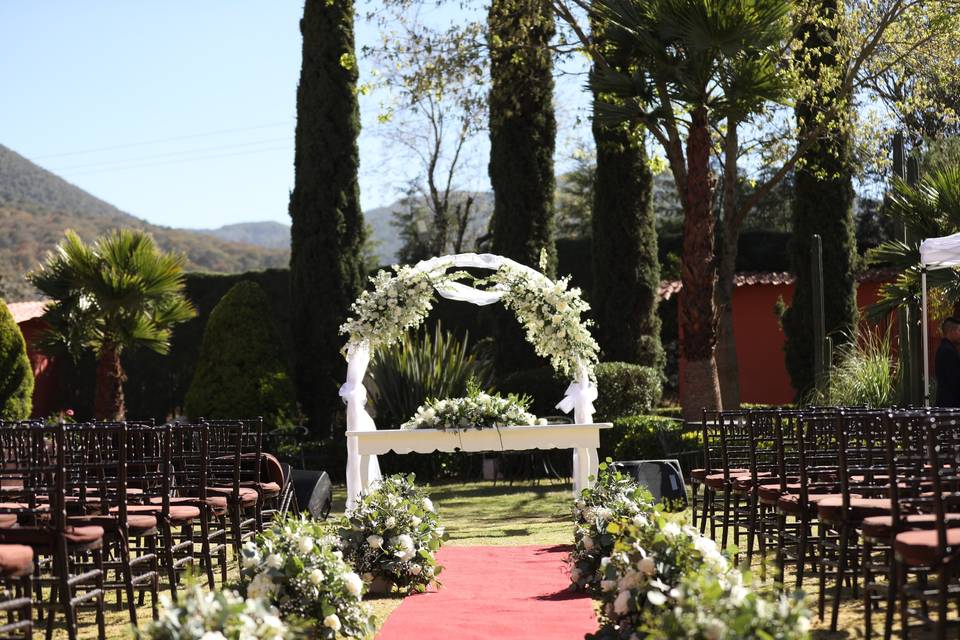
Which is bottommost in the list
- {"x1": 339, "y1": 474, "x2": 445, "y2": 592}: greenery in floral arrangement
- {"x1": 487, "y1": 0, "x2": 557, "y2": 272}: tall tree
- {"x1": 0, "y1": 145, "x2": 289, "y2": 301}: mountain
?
{"x1": 339, "y1": 474, "x2": 445, "y2": 592}: greenery in floral arrangement

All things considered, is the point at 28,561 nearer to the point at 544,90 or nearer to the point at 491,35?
the point at 491,35

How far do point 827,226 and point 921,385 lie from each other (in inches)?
292

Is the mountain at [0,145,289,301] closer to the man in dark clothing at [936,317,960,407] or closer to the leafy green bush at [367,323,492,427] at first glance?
the leafy green bush at [367,323,492,427]

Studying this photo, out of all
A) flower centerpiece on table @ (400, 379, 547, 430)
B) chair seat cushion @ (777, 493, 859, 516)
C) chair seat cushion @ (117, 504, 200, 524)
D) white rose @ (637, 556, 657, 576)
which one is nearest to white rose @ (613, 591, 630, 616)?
white rose @ (637, 556, 657, 576)

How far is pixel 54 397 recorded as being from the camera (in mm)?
20469

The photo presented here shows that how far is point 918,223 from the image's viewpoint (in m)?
12.0

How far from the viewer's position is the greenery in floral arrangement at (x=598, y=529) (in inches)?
273

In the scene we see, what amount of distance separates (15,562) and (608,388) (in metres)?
11.7

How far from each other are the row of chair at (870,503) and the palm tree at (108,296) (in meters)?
9.02

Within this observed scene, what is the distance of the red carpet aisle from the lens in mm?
5910

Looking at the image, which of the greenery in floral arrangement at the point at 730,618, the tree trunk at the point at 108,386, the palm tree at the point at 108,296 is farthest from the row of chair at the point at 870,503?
the tree trunk at the point at 108,386

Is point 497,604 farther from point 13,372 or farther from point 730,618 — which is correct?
point 13,372

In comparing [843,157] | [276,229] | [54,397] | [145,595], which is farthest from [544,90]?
[276,229]

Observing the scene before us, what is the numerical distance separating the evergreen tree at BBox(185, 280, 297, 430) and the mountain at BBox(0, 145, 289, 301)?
121ft
